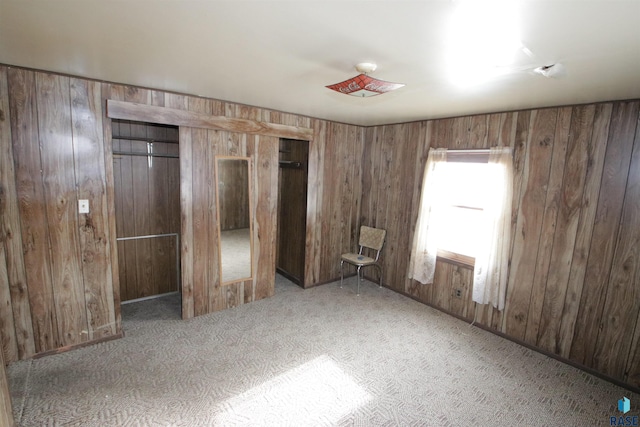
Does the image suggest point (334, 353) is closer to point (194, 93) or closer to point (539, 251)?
point (539, 251)

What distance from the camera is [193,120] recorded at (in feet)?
9.73

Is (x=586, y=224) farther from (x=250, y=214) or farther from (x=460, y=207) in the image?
(x=250, y=214)

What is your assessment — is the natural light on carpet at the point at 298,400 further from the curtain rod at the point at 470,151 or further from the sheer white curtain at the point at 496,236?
the curtain rod at the point at 470,151

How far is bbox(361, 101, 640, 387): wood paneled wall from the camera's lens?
2.44 m

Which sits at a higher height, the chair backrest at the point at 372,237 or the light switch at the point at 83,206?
the light switch at the point at 83,206

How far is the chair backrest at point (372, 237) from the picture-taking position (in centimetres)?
427

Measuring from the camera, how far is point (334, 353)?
2.78 meters

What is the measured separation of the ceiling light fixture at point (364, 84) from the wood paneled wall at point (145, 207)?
7.84ft

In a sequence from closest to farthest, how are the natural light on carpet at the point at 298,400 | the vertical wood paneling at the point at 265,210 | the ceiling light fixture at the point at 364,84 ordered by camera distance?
1. the ceiling light fixture at the point at 364,84
2. the natural light on carpet at the point at 298,400
3. the vertical wood paneling at the point at 265,210

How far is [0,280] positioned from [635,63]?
4602 mm

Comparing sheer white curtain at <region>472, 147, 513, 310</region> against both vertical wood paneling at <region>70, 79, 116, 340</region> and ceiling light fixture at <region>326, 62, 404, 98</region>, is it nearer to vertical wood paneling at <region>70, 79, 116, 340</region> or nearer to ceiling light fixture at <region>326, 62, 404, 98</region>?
ceiling light fixture at <region>326, 62, 404, 98</region>

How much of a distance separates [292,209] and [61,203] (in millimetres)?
2648

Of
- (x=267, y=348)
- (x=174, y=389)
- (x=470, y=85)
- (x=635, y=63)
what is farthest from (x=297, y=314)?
(x=635, y=63)

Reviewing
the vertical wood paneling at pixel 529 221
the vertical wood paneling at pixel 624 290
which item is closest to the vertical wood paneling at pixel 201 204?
the vertical wood paneling at pixel 529 221
